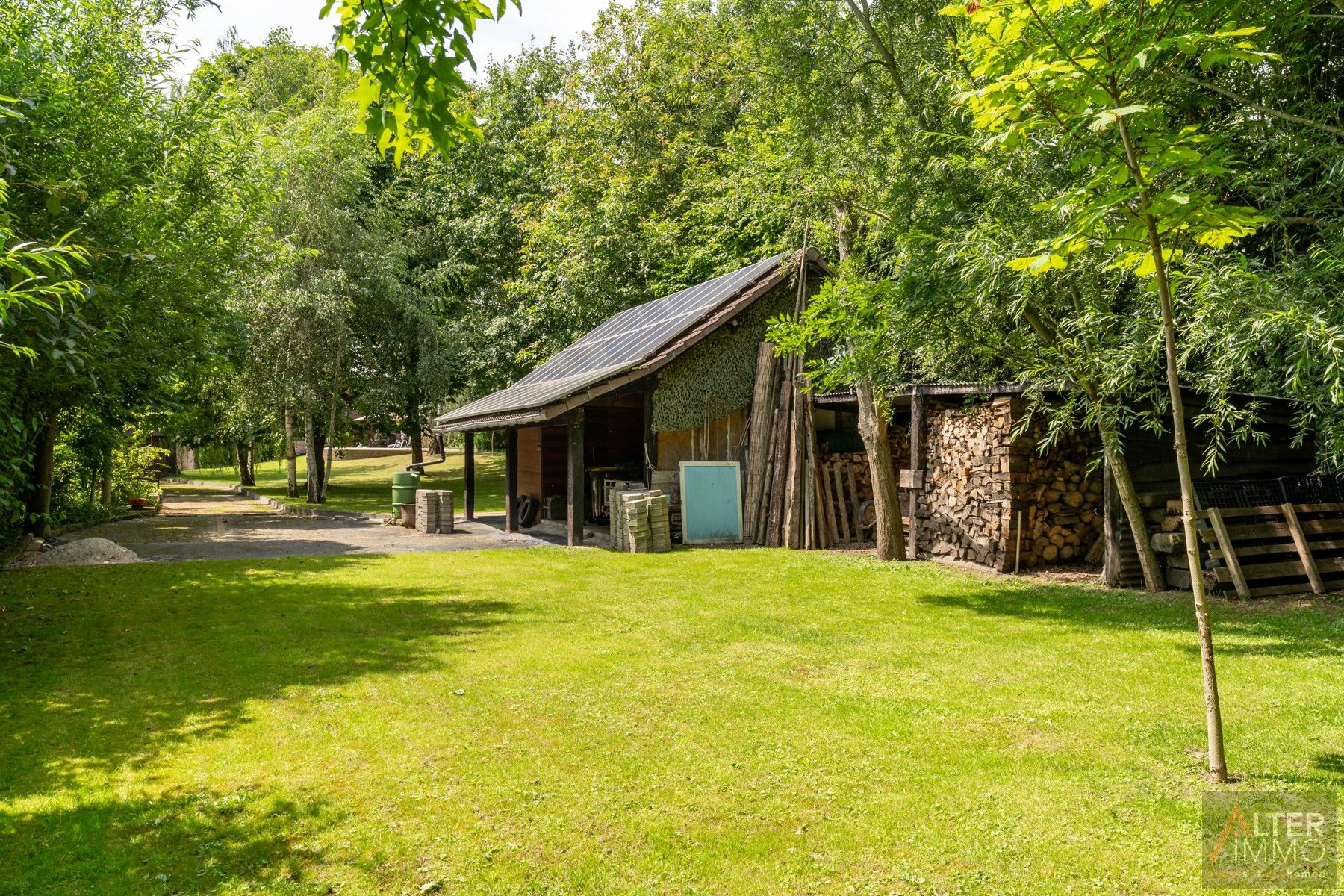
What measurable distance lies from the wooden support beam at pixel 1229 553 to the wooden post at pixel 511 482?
11.7 metres

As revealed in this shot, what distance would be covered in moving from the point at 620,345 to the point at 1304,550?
11301 millimetres

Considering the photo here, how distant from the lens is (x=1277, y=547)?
8836 mm

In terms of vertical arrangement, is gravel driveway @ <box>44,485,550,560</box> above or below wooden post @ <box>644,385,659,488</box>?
below

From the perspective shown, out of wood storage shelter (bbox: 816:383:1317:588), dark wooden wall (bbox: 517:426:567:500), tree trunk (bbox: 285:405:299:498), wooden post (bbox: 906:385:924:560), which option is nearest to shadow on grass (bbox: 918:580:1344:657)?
wood storage shelter (bbox: 816:383:1317:588)

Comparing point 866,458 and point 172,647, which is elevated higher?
point 866,458

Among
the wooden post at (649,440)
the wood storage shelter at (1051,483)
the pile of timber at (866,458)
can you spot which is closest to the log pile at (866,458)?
the pile of timber at (866,458)

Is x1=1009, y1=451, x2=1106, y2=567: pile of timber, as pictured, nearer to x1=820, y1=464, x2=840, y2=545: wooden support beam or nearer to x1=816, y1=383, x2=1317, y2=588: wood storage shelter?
x1=816, y1=383, x2=1317, y2=588: wood storage shelter

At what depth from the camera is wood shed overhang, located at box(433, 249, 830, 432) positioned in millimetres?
12898

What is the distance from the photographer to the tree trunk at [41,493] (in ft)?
40.9

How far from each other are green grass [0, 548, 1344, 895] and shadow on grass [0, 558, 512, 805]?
37 millimetres

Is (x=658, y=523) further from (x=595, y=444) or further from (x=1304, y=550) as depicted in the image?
(x=1304, y=550)

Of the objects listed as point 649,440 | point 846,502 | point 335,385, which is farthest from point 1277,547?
point 335,385

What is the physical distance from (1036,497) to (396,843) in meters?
9.48

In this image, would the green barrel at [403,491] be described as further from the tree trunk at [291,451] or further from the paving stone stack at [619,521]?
the tree trunk at [291,451]
